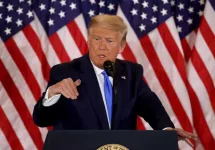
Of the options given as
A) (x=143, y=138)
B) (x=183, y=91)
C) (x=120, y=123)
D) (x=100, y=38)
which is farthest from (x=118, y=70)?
(x=183, y=91)

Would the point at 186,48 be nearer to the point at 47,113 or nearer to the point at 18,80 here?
the point at 18,80

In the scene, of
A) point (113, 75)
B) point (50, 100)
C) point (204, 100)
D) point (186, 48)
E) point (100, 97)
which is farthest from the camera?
point (186, 48)

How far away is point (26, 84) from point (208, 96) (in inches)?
59.7

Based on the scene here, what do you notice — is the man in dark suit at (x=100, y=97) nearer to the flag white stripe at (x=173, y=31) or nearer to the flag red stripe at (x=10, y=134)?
the flag white stripe at (x=173, y=31)

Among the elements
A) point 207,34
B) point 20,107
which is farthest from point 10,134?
point 207,34

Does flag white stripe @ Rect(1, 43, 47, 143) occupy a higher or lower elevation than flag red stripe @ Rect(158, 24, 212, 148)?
higher

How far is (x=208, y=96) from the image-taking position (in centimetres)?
338

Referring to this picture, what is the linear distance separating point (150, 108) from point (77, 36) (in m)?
1.68

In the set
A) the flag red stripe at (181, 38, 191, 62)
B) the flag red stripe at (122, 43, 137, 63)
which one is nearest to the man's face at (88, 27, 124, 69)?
the flag red stripe at (122, 43, 137, 63)

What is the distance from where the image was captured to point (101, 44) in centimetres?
194

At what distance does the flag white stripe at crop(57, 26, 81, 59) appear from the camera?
342 centimetres

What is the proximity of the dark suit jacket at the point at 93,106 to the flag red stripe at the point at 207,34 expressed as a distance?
1543mm

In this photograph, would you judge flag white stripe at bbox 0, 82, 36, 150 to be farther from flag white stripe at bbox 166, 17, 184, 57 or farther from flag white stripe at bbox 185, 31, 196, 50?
flag white stripe at bbox 185, 31, 196, 50

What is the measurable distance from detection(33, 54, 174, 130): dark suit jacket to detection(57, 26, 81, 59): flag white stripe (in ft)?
4.65
